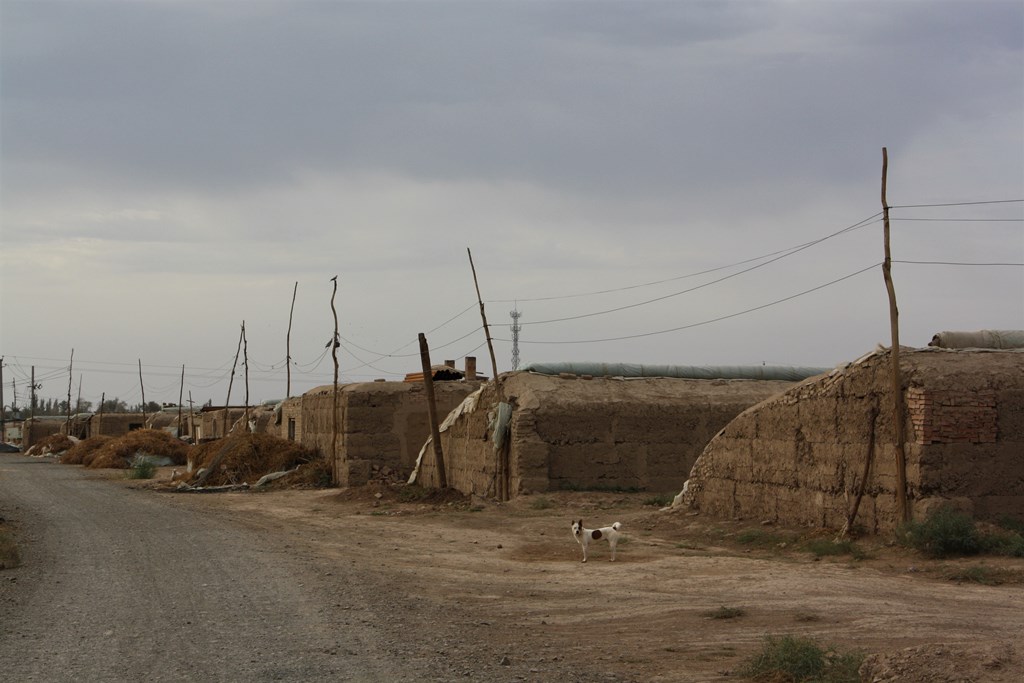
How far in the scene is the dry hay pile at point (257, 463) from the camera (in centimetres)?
2978

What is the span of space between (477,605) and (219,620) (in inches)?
97.7

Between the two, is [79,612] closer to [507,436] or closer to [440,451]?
[507,436]

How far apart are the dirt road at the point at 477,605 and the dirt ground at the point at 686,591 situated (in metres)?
0.03

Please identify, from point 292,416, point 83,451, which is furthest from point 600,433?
point 83,451

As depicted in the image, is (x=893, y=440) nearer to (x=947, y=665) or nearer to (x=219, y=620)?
(x=947, y=665)

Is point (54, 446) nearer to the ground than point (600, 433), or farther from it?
nearer to the ground

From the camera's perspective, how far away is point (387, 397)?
28.1 metres

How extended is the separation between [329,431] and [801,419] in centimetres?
1874

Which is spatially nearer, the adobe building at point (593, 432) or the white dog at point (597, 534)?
the white dog at point (597, 534)

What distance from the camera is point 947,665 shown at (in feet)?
20.7

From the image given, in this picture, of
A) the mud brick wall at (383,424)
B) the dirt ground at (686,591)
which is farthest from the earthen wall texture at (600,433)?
the mud brick wall at (383,424)

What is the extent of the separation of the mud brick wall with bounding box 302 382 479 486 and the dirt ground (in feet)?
31.3

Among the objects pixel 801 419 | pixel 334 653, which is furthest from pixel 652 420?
pixel 334 653

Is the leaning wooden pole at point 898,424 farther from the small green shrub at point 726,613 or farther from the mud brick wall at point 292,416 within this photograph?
the mud brick wall at point 292,416
